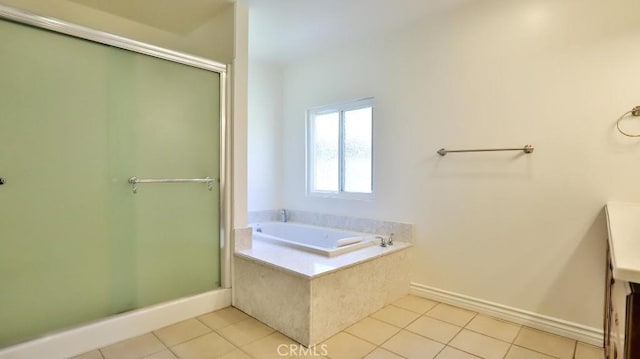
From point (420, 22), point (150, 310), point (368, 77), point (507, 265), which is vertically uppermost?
point (420, 22)

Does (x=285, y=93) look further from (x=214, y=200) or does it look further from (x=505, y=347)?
(x=505, y=347)

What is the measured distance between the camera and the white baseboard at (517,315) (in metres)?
1.97

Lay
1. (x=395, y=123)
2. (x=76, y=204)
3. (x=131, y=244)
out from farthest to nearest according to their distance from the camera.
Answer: (x=395, y=123), (x=131, y=244), (x=76, y=204)

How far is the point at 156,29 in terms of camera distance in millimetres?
2762

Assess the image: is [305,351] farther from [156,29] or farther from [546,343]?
[156,29]

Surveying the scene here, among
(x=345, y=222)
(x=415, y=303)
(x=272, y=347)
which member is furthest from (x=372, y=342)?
(x=345, y=222)

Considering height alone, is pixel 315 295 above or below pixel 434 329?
above

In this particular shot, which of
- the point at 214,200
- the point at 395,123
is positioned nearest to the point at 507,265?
the point at 395,123

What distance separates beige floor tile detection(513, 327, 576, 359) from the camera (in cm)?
187

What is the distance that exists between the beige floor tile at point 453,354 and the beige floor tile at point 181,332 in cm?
144

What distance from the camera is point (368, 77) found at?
3.02m

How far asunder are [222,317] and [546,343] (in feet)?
6.88

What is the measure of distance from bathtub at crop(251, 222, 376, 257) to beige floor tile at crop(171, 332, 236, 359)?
2.77 feet

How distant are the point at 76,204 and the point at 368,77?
2.44m
